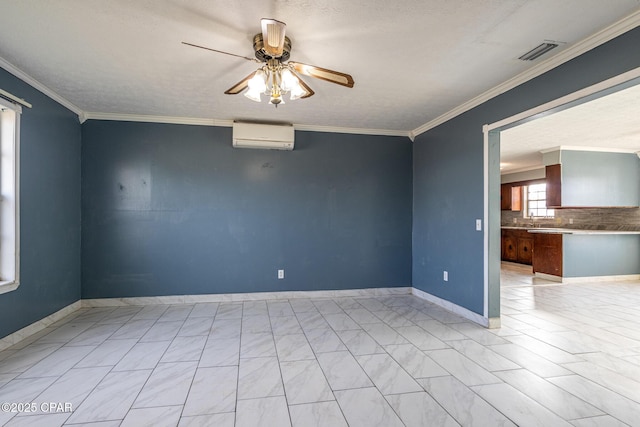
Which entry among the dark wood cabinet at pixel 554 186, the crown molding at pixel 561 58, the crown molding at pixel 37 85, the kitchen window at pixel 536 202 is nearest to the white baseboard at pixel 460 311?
the crown molding at pixel 561 58

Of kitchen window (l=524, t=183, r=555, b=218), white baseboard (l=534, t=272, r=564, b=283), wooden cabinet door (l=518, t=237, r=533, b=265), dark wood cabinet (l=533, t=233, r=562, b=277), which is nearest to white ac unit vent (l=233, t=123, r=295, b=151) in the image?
dark wood cabinet (l=533, t=233, r=562, b=277)

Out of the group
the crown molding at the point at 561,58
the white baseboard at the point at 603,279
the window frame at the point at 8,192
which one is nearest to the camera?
the crown molding at the point at 561,58

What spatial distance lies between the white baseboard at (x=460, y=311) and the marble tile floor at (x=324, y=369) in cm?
12

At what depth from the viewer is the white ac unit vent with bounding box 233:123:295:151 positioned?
4.04m

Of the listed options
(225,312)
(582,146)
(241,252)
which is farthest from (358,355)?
(582,146)

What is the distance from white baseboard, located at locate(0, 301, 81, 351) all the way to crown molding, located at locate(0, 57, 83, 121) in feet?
7.43

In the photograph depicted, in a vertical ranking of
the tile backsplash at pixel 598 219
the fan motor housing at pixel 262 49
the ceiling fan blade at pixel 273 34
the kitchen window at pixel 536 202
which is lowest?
the tile backsplash at pixel 598 219

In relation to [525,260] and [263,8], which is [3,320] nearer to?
[263,8]

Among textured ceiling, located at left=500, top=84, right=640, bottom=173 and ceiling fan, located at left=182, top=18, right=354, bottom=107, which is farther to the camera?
textured ceiling, located at left=500, top=84, right=640, bottom=173

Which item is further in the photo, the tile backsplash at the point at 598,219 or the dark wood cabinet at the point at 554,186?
the tile backsplash at the point at 598,219

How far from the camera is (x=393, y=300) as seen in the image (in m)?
4.37

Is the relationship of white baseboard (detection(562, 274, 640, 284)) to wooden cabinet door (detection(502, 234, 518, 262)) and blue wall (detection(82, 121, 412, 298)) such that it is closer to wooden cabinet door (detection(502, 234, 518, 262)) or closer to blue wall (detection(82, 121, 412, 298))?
wooden cabinet door (detection(502, 234, 518, 262))

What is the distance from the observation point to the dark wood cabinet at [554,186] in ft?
19.2

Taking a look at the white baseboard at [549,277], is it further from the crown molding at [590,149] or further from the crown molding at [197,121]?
the crown molding at [197,121]
